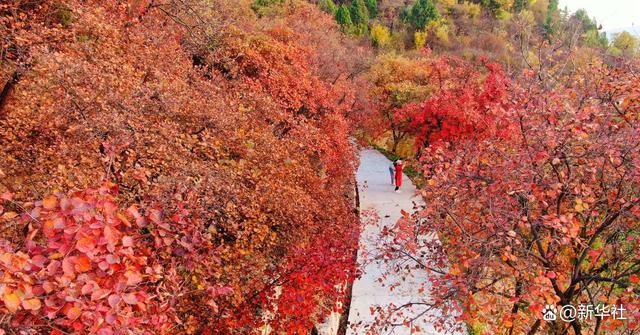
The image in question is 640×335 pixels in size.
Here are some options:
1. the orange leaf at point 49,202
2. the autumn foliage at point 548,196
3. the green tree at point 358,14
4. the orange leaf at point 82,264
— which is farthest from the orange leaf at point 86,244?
the green tree at point 358,14

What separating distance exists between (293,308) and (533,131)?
598 centimetres

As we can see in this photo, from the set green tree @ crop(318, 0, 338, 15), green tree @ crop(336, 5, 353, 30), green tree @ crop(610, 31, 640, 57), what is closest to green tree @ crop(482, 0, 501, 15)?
green tree @ crop(336, 5, 353, 30)

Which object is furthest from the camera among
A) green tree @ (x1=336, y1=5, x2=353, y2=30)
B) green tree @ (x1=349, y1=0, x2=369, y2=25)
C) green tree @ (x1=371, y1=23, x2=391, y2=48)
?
green tree @ (x1=349, y1=0, x2=369, y2=25)

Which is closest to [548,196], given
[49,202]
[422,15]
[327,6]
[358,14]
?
[49,202]

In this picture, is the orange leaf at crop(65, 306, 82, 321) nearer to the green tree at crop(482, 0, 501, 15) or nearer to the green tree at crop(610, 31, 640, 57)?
the green tree at crop(610, 31, 640, 57)

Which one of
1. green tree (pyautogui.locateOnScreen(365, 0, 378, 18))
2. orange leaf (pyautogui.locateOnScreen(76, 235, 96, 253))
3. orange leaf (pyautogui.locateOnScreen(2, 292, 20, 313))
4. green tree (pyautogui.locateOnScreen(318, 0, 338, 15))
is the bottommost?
orange leaf (pyautogui.locateOnScreen(2, 292, 20, 313))

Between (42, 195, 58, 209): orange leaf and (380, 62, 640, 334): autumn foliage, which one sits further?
(380, 62, 640, 334): autumn foliage

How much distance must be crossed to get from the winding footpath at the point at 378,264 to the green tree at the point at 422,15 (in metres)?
29.5

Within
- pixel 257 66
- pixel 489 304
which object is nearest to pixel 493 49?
pixel 257 66

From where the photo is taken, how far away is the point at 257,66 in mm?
15133

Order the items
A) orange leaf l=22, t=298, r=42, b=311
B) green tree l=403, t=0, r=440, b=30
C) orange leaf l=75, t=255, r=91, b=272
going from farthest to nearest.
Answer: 1. green tree l=403, t=0, r=440, b=30
2. orange leaf l=75, t=255, r=91, b=272
3. orange leaf l=22, t=298, r=42, b=311

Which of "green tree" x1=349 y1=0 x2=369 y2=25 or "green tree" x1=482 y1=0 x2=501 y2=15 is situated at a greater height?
"green tree" x1=482 y1=0 x2=501 y2=15

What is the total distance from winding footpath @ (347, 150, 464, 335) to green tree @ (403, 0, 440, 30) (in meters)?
29.5

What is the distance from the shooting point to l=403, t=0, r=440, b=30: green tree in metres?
53.2
